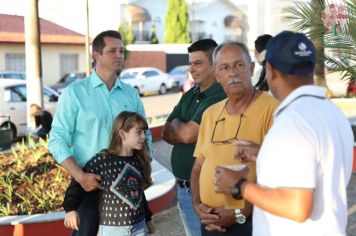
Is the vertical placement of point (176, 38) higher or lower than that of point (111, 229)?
higher

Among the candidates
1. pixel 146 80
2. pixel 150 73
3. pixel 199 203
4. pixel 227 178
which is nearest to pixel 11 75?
pixel 146 80

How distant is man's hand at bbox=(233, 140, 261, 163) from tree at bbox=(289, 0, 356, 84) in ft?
13.1

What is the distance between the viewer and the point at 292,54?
2.08 m

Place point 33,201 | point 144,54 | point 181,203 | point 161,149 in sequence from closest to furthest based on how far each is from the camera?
1. point 181,203
2. point 33,201
3. point 161,149
4. point 144,54

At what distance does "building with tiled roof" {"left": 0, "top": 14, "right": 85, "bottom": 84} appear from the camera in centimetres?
2730

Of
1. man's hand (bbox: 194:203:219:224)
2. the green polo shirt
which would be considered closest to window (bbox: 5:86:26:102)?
the green polo shirt

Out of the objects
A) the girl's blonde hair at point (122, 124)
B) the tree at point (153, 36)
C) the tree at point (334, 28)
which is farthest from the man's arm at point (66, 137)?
the tree at point (153, 36)

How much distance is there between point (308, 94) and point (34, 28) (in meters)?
8.43

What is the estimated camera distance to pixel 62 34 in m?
29.7

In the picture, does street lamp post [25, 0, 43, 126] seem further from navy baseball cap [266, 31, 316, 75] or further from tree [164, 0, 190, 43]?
tree [164, 0, 190, 43]

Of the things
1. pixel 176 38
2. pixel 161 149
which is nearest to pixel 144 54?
pixel 176 38

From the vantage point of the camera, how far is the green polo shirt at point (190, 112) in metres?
3.49

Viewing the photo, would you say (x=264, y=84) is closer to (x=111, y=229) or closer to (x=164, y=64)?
(x=111, y=229)

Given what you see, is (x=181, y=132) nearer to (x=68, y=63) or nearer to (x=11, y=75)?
(x=11, y=75)
